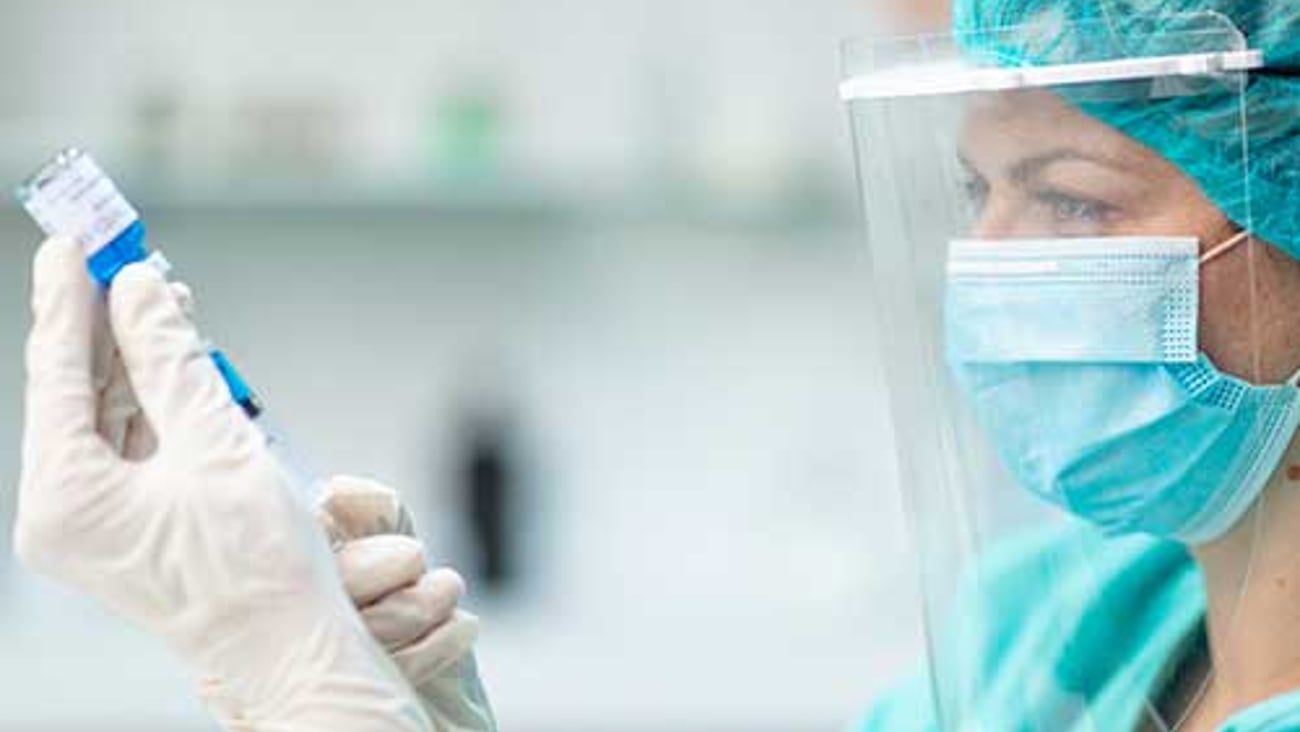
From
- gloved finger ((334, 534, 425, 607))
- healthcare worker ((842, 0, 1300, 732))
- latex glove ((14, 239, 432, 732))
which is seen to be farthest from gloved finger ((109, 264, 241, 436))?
healthcare worker ((842, 0, 1300, 732))

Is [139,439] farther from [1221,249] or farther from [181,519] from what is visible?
[1221,249]

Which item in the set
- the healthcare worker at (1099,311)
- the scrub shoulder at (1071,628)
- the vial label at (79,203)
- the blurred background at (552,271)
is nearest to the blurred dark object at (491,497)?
the blurred background at (552,271)

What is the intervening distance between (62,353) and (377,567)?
208 millimetres

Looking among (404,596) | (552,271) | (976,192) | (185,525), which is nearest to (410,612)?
(404,596)

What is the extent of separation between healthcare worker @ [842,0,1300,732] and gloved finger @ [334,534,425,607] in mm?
338

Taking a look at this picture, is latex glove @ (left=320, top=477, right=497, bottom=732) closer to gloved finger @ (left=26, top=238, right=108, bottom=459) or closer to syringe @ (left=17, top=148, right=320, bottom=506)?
syringe @ (left=17, top=148, right=320, bottom=506)

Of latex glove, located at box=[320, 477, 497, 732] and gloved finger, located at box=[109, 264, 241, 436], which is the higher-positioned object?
gloved finger, located at box=[109, 264, 241, 436]

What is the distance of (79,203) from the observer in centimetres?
122

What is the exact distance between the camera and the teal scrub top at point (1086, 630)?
149 centimetres

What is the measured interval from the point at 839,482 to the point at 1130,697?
209cm

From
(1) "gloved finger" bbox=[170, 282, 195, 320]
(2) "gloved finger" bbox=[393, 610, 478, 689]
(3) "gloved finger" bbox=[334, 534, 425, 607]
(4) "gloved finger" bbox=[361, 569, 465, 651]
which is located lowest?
(2) "gloved finger" bbox=[393, 610, 478, 689]

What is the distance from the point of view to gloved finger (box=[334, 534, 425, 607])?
4.12 ft

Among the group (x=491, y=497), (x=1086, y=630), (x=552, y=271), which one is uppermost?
(x=1086, y=630)

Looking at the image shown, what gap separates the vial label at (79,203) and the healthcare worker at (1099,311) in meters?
0.46
